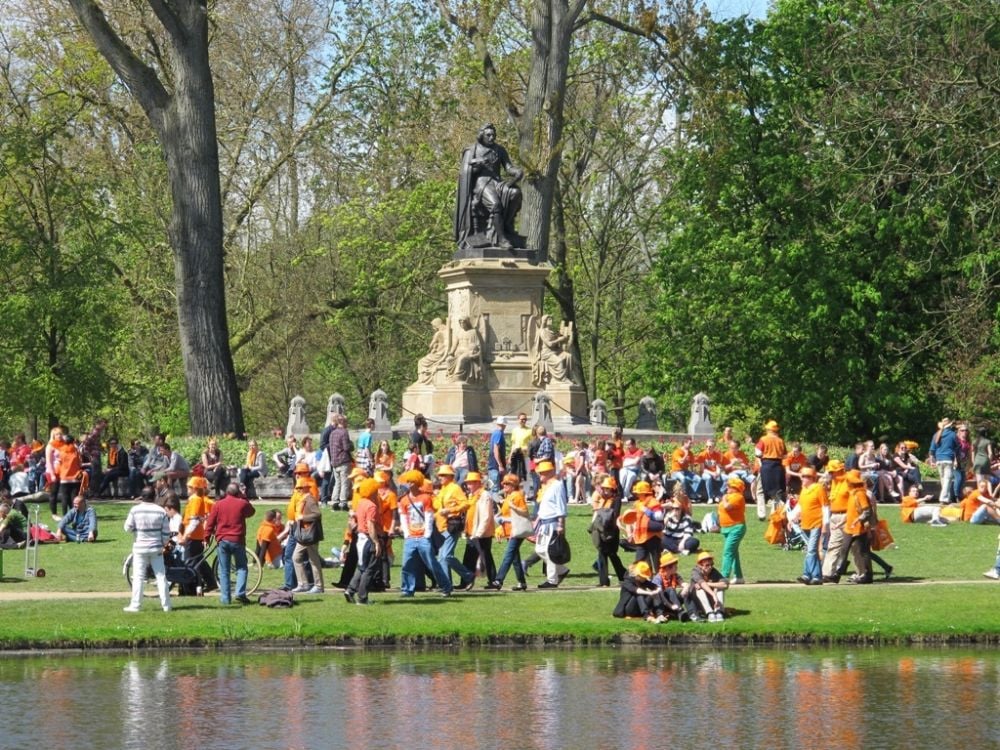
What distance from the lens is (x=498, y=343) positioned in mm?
41688

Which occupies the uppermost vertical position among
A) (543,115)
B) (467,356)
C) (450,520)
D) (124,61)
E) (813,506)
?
(124,61)

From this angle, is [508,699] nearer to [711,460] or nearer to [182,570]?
[182,570]

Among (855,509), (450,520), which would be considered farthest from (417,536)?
(855,509)

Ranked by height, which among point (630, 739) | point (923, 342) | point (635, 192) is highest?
point (635, 192)

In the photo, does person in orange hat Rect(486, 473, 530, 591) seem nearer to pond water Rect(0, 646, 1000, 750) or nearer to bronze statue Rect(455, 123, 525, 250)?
pond water Rect(0, 646, 1000, 750)

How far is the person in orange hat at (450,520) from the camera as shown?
24281 mm

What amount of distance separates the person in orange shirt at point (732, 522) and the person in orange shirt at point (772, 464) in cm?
740

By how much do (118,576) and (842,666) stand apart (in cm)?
1090

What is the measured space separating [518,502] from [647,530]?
1818mm

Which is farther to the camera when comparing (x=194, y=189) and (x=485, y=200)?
(x=485, y=200)

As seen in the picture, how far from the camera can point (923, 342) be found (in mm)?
46844

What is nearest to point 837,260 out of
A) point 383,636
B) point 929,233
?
point 929,233

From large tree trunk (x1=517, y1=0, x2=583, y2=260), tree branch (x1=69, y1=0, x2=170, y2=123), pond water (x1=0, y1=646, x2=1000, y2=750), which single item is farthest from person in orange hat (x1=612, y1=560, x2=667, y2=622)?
large tree trunk (x1=517, y1=0, x2=583, y2=260)

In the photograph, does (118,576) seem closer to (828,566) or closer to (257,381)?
(828,566)
